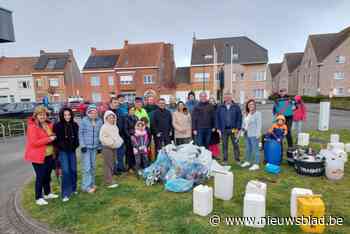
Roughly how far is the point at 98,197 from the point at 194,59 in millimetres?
31845

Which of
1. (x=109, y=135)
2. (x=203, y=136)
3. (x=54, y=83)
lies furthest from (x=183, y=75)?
(x=109, y=135)

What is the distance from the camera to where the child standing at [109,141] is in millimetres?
4336

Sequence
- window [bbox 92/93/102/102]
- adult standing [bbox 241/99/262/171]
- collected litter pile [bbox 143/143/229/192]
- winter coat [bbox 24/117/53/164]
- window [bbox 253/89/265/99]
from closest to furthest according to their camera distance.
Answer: winter coat [bbox 24/117/53/164], collected litter pile [bbox 143/143/229/192], adult standing [bbox 241/99/262/171], window [bbox 253/89/265/99], window [bbox 92/93/102/102]

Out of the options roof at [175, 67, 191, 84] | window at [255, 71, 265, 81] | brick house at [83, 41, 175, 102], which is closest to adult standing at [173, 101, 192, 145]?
brick house at [83, 41, 175, 102]

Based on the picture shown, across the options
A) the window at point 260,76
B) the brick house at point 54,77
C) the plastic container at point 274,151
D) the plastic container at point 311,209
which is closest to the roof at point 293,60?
the window at point 260,76

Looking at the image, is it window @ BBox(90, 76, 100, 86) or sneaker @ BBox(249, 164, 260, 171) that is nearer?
sneaker @ BBox(249, 164, 260, 171)

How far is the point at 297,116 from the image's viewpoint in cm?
750

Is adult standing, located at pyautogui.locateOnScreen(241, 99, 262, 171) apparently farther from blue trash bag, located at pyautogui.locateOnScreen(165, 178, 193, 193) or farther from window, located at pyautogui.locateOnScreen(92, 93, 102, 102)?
window, located at pyautogui.locateOnScreen(92, 93, 102, 102)

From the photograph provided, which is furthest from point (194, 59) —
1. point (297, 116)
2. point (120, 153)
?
point (120, 153)

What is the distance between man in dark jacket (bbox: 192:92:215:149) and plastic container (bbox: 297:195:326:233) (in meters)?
3.16

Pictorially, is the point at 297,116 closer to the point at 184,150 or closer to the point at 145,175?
the point at 184,150

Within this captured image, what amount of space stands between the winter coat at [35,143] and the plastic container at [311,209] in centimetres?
432

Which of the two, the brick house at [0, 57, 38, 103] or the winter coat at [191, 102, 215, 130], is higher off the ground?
the brick house at [0, 57, 38, 103]

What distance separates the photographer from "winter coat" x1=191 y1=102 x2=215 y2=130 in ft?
19.0
